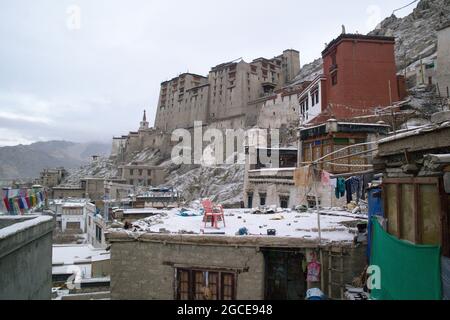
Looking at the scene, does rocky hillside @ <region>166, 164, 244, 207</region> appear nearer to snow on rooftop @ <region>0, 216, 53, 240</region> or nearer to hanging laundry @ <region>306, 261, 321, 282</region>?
hanging laundry @ <region>306, 261, 321, 282</region>

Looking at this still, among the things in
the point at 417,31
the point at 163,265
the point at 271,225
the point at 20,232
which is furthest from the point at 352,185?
the point at 417,31

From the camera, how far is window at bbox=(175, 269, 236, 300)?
10.7 meters

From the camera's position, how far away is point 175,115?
9550 centimetres

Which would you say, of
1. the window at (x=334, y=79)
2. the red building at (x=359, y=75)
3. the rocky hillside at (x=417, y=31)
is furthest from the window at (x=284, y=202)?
the rocky hillside at (x=417, y=31)

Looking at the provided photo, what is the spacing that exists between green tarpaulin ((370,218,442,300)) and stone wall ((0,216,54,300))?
7196 millimetres

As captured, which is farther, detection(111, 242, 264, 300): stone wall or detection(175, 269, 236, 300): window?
detection(175, 269, 236, 300): window

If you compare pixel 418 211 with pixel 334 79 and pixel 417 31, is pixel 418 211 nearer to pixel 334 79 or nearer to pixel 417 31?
pixel 334 79

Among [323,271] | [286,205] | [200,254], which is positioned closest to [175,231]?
[200,254]

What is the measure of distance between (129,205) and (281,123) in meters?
37.6

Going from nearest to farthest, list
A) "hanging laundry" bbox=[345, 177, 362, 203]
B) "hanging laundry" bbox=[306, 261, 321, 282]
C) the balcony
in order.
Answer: "hanging laundry" bbox=[306, 261, 321, 282] → "hanging laundry" bbox=[345, 177, 362, 203] → the balcony

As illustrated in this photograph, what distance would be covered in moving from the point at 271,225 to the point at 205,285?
398 cm

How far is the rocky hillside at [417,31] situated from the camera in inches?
2088

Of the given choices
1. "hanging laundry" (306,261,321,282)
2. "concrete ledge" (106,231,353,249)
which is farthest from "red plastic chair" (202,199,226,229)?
"hanging laundry" (306,261,321,282)
